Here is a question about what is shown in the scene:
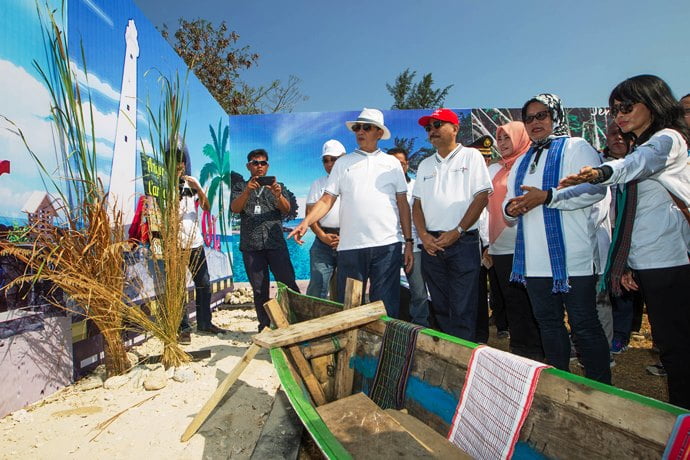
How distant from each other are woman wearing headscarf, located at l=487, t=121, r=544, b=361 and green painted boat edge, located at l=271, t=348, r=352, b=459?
1.96m

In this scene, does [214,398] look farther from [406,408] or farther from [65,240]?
[65,240]

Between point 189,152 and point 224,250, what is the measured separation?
191 centimetres

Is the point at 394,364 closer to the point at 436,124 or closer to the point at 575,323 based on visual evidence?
the point at 575,323

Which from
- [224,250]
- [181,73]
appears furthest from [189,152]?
[224,250]

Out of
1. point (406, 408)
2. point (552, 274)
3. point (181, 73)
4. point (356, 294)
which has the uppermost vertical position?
point (181, 73)

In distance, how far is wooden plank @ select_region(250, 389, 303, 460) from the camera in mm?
Result: 2252

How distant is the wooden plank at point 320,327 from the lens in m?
2.19

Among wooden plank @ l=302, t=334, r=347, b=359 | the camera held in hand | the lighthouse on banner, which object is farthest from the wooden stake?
the camera held in hand

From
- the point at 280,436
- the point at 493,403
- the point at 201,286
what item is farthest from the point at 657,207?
the point at 201,286

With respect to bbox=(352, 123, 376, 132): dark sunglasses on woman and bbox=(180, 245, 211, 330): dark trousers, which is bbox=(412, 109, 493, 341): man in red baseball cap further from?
bbox=(180, 245, 211, 330): dark trousers

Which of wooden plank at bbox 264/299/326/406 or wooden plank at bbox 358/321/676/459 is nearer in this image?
wooden plank at bbox 358/321/676/459

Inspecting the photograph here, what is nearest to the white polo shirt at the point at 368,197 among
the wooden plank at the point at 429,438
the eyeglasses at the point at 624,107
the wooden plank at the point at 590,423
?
the wooden plank at the point at 429,438

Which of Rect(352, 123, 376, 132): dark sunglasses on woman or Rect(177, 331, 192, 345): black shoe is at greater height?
Rect(352, 123, 376, 132): dark sunglasses on woman

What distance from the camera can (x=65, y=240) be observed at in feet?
9.25
